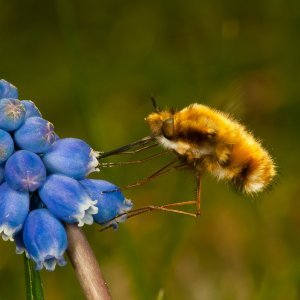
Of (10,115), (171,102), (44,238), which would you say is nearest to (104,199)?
(44,238)

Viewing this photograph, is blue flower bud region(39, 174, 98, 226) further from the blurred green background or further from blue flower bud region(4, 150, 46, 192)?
the blurred green background

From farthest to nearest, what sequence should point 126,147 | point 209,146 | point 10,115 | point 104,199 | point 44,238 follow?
point 209,146 → point 126,147 → point 104,199 → point 10,115 → point 44,238

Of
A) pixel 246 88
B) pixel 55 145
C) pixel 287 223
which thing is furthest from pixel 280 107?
pixel 55 145

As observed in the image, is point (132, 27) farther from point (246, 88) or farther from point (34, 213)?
point (34, 213)

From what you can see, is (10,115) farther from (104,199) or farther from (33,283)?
(33,283)

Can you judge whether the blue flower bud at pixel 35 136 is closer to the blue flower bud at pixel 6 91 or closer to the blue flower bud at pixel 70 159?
the blue flower bud at pixel 70 159

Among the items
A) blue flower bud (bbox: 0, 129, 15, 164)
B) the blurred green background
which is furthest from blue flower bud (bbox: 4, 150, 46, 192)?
the blurred green background
